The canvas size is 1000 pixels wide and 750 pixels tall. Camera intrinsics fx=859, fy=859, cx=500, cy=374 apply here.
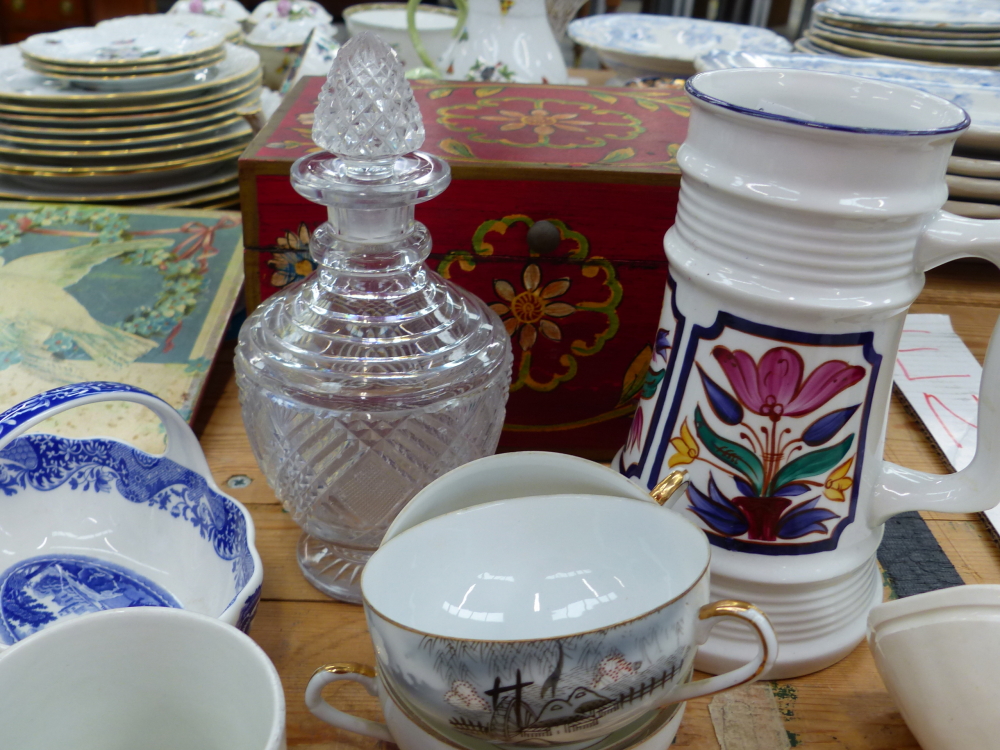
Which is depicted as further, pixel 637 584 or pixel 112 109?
pixel 112 109

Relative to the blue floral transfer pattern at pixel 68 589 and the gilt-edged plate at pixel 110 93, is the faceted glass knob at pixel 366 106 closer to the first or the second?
the blue floral transfer pattern at pixel 68 589

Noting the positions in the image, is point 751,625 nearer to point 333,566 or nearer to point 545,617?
point 545,617

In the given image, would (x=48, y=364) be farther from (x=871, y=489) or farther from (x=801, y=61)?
(x=801, y=61)

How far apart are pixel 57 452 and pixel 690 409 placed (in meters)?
0.34

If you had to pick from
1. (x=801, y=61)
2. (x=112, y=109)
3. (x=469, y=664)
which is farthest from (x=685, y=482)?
(x=112, y=109)

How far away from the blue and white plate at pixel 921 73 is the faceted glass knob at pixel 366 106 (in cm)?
40

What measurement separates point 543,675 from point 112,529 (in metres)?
0.29

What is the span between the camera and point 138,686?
1.01ft

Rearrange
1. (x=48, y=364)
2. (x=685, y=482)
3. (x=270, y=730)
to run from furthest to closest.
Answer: (x=48, y=364) → (x=685, y=482) → (x=270, y=730)

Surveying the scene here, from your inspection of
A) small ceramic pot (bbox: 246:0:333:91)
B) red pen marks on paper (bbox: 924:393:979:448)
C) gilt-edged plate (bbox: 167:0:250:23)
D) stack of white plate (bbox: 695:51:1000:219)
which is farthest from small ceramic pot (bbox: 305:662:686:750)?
gilt-edged plate (bbox: 167:0:250:23)

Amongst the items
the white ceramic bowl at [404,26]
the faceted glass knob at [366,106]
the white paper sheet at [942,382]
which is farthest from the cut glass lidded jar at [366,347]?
the white ceramic bowl at [404,26]

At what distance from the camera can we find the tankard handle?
338 mm

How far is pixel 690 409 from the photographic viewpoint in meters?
0.38

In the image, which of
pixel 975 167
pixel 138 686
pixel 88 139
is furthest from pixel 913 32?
pixel 138 686
